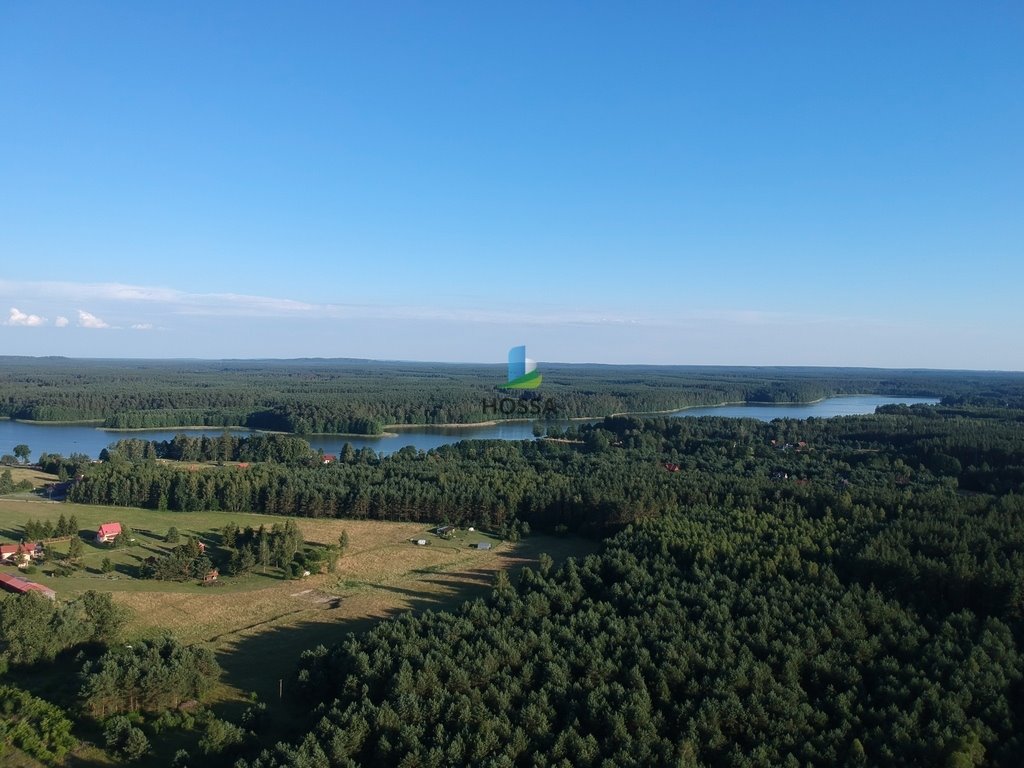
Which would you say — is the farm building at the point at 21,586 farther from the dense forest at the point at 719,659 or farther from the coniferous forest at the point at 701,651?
the dense forest at the point at 719,659

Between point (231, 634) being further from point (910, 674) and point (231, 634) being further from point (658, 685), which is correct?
point (910, 674)

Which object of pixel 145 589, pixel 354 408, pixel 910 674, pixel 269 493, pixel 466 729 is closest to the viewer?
pixel 466 729

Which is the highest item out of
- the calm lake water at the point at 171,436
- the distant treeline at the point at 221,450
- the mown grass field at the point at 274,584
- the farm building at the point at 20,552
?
the distant treeline at the point at 221,450

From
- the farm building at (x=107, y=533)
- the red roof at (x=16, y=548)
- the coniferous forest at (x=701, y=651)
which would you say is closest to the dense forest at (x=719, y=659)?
the coniferous forest at (x=701, y=651)

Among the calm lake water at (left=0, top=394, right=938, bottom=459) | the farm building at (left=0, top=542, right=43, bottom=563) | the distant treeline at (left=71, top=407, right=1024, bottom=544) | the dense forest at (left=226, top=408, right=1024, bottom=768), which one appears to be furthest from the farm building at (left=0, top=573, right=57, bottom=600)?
the calm lake water at (left=0, top=394, right=938, bottom=459)

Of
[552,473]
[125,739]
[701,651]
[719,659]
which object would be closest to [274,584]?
[125,739]

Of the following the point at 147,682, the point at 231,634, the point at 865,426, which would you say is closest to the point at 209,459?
the point at 231,634

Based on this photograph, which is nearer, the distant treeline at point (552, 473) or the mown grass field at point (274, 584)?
the mown grass field at point (274, 584)
